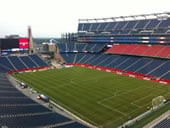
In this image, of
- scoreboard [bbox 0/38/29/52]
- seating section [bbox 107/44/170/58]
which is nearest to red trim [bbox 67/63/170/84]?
seating section [bbox 107/44/170/58]

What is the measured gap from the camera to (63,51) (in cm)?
11869

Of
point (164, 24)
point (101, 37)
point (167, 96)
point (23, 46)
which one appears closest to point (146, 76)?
point (167, 96)

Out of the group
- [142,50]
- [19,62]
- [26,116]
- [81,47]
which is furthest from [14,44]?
[26,116]

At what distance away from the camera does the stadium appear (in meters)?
38.7

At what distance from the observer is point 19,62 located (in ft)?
318

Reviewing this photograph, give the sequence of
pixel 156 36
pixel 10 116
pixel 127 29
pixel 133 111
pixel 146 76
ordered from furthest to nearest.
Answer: pixel 127 29 < pixel 156 36 < pixel 146 76 < pixel 133 111 < pixel 10 116

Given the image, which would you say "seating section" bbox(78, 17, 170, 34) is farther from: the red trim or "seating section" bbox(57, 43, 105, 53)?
the red trim

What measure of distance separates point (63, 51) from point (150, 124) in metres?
89.0

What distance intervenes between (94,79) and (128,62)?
81.0 feet

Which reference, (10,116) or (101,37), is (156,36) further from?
(10,116)

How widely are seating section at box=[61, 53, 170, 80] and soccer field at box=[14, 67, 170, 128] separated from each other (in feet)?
27.4

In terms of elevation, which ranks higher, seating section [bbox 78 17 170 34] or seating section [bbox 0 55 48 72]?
seating section [bbox 78 17 170 34]

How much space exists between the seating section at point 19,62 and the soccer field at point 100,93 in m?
10.3

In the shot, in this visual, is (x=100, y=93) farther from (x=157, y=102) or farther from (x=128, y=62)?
(x=128, y=62)
